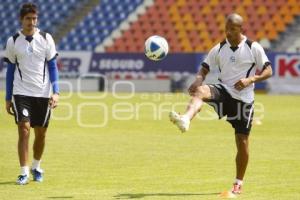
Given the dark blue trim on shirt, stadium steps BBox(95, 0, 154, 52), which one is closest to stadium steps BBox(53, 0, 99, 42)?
stadium steps BBox(95, 0, 154, 52)

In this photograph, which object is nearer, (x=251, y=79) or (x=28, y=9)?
(x=251, y=79)

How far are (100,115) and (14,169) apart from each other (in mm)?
10842

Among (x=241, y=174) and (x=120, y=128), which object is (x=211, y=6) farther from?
(x=241, y=174)

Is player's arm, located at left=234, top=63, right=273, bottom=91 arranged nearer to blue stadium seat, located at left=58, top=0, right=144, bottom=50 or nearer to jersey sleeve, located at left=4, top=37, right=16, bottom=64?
jersey sleeve, located at left=4, top=37, right=16, bottom=64

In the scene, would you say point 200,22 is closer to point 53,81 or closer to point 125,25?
point 125,25

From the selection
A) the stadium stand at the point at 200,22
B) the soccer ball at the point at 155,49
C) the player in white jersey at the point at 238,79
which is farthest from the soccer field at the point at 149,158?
the stadium stand at the point at 200,22

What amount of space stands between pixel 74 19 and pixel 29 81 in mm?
29824

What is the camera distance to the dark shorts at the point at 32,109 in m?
10.2

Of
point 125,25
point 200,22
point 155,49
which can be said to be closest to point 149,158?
point 155,49

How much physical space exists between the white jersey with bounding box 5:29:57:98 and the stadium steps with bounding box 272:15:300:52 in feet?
82.1

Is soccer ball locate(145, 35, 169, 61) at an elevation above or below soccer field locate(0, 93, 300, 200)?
above

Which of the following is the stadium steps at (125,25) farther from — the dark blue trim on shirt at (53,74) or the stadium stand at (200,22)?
the dark blue trim on shirt at (53,74)

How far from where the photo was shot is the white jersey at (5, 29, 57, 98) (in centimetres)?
1026

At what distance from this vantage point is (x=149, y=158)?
13.1m
